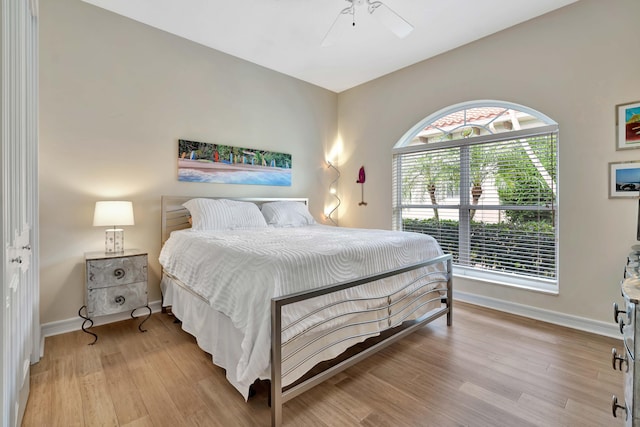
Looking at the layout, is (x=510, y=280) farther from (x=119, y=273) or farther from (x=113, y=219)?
(x=113, y=219)

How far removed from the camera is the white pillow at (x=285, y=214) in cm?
359

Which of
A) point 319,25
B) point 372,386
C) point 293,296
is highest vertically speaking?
point 319,25

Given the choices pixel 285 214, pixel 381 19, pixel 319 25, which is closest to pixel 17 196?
pixel 285 214

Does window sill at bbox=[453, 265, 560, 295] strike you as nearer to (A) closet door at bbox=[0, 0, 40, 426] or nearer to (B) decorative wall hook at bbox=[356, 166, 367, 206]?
(B) decorative wall hook at bbox=[356, 166, 367, 206]

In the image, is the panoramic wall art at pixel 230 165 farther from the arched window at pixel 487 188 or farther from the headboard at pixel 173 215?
the arched window at pixel 487 188

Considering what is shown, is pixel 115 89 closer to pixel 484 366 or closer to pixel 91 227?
pixel 91 227

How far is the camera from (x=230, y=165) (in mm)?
3656

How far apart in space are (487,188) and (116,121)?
394 cm

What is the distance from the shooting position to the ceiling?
277 cm

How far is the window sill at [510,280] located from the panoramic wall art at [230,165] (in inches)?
100.0

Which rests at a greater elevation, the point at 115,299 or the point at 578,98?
the point at 578,98

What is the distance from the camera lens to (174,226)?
3244mm

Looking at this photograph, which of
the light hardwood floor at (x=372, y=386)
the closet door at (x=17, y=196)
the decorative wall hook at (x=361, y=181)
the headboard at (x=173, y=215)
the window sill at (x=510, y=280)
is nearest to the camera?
the closet door at (x=17, y=196)

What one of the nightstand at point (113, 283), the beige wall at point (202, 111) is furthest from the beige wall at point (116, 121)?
the nightstand at point (113, 283)
